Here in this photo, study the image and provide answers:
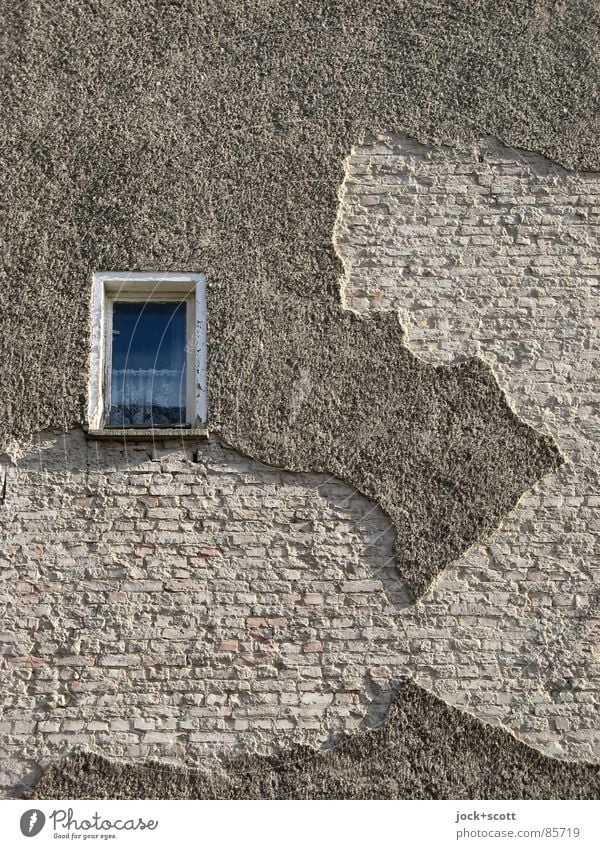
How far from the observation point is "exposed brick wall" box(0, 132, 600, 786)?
5051 millimetres

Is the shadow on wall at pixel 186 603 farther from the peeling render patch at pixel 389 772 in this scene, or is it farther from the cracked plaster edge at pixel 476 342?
the cracked plaster edge at pixel 476 342

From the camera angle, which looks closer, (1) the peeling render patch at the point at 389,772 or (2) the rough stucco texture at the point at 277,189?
(1) the peeling render patch at the point at 389,772

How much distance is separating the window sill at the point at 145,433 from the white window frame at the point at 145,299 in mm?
57

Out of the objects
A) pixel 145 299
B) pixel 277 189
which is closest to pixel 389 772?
pixel 145 299

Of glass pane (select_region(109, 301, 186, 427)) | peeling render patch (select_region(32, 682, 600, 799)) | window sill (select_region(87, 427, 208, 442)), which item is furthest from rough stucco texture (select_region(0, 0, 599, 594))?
peeling render patch (select_region(32, 682, 600, 799))

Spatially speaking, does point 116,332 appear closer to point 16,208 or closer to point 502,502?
point 16,208

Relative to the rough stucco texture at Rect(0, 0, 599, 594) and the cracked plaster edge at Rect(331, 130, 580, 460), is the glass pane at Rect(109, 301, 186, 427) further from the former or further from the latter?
the cracked plaster edge at Rect(331, 130, 580, 460)

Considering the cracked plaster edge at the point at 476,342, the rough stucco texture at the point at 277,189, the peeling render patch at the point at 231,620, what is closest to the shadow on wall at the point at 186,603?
the peeling render patch at the point at 231,620

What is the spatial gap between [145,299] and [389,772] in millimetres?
2828

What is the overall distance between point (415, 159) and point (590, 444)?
1886mm

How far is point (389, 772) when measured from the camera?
16.4 ft

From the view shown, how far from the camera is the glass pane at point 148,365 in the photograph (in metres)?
5.58

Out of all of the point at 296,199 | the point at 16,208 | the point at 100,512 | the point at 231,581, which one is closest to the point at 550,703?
the point at 231,581

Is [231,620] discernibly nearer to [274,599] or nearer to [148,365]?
[274,599]
